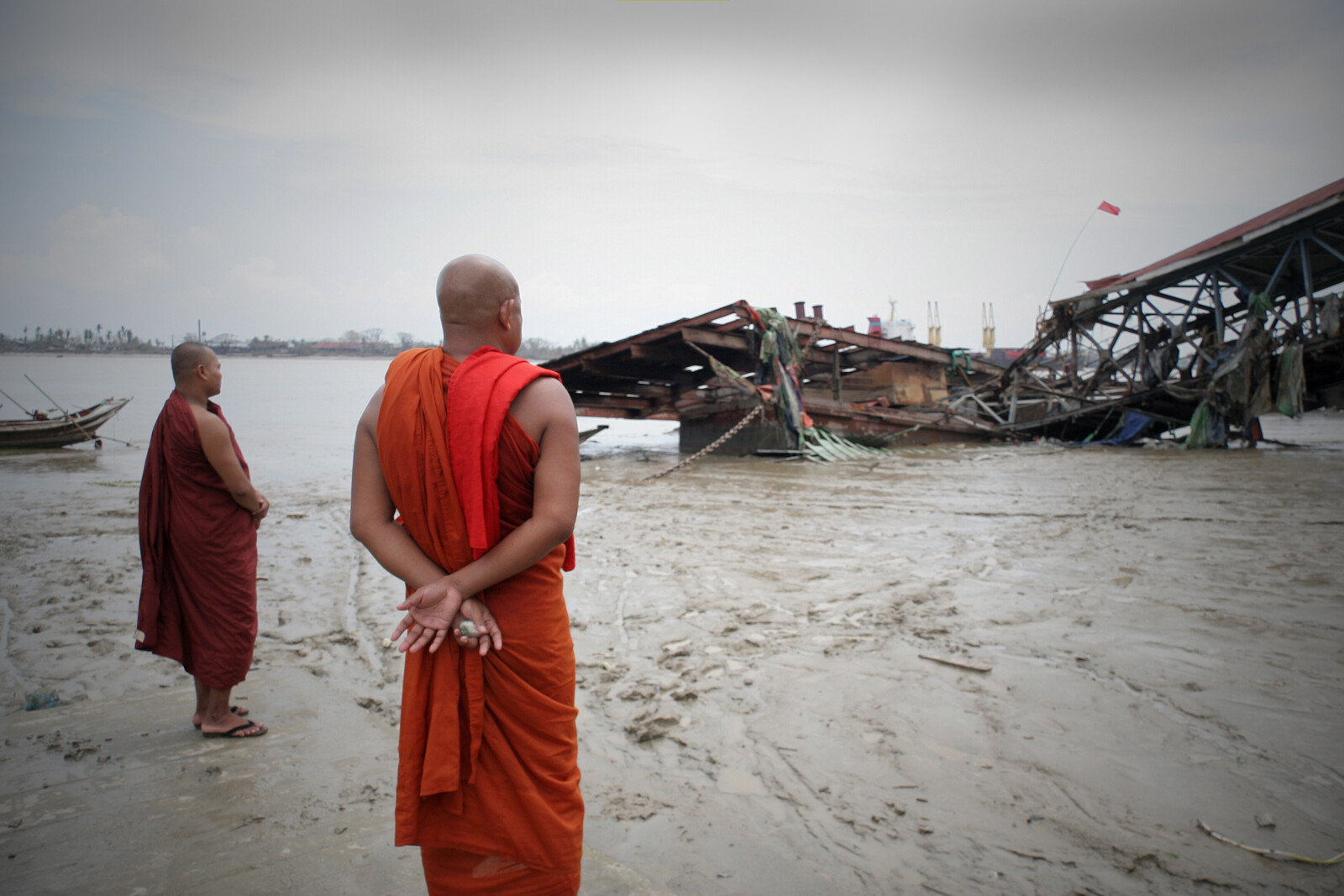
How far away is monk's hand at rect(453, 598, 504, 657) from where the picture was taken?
155cm

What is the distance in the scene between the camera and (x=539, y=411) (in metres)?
1.61

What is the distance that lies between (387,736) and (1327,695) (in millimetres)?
3890

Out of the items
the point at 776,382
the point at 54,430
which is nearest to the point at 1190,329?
the point at 776,382

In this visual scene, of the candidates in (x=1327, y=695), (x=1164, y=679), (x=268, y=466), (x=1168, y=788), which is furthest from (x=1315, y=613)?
(x=268, y=466)

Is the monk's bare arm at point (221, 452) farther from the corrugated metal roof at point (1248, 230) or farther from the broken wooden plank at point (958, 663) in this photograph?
the corrugated metal roof at point (1248, 230)

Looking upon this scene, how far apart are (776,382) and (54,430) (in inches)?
642

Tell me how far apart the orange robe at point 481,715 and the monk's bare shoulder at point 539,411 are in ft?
0.09

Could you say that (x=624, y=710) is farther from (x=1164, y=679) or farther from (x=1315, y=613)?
(x=1315, y=613)

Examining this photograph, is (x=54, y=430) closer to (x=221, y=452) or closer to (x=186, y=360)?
(x=186, y=360)

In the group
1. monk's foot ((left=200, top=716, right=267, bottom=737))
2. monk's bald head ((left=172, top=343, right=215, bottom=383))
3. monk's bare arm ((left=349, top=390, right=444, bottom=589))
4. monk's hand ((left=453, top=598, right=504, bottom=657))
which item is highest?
monk's bald head ((left=172, top=343, right=215, bottom=383))

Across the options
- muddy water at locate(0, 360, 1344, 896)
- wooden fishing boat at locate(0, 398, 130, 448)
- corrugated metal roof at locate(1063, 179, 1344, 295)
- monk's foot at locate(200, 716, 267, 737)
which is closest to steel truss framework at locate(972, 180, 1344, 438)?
corrugated metal roof at locate(1063, 179, 1344, 295)

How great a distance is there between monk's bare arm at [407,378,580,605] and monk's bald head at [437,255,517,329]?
0.77 feet

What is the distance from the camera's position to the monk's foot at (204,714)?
278 cm

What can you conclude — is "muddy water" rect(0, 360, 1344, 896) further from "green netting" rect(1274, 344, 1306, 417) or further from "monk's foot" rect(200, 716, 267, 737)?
"green netting" rect(1274, 344, 1306, 417)
